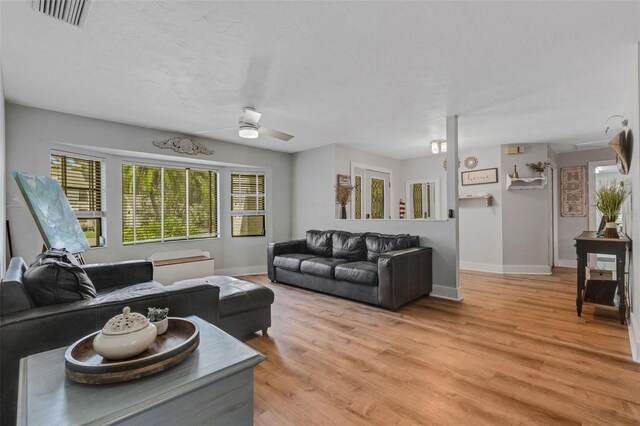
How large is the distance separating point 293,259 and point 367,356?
2375 millimetres

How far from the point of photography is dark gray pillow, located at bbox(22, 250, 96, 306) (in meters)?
1.62

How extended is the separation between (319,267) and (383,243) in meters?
0.98

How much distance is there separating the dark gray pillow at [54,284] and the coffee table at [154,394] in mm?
558

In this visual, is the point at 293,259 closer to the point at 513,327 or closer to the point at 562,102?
the point at 513,327

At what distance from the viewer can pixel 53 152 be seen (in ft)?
12.3

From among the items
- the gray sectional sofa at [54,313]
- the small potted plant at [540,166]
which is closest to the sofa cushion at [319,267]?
the gray sectional sofa at [54,313]

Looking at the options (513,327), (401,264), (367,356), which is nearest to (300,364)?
(367,356)

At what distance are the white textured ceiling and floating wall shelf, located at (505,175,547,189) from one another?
4.62 ft

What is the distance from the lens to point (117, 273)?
9.65 ft

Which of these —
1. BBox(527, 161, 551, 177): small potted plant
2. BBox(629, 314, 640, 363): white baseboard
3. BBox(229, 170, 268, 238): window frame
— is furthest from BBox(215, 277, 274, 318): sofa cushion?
BBox(527, 161, 551, 177): small potted plant

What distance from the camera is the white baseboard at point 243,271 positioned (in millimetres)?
5510

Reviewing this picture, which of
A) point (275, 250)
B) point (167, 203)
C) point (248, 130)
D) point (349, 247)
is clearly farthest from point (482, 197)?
point (167, 203)

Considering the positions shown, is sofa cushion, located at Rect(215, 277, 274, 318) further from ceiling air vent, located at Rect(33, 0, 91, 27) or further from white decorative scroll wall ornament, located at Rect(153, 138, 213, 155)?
white decorative scroll wall ornament, located at Rect(153, 138, 213, 155)

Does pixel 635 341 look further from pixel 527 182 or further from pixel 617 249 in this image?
pixel 527 182
